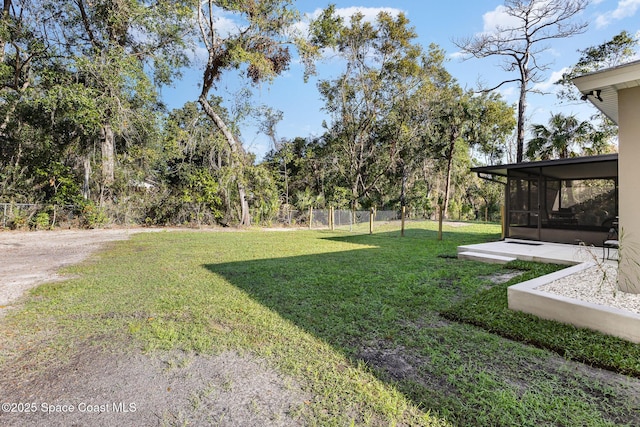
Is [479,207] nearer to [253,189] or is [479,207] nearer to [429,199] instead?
[429,199]

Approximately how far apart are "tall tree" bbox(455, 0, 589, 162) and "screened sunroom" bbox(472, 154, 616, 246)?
6.61 metres

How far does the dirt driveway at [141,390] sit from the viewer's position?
5.15 ft

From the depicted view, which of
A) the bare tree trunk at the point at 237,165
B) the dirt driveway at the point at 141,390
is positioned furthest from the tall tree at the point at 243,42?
the dirt driveway at the point at 141,390

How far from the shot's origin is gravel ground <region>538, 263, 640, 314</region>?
2793 mm

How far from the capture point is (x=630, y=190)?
319 cm

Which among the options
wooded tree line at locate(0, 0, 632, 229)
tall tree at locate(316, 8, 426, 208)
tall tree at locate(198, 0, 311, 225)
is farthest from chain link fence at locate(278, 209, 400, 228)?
tall tree at locate(316, 8, 426, 208)

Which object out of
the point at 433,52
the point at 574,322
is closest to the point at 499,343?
the point at 574,322

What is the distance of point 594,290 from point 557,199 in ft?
21.9

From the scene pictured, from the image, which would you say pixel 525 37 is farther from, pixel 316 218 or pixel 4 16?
pixel 4 16

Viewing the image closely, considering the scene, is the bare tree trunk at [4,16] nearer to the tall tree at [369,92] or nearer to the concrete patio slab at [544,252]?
the tall tree at [369,92]

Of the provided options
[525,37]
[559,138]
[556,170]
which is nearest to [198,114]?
[556,170]

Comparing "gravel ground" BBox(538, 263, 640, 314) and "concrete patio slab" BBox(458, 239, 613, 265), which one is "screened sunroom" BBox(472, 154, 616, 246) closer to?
"concrete patio slab" BBox(458, 239, 613, 265)

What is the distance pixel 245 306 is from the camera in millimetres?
3262

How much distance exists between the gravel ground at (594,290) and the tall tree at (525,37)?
1289 cm
